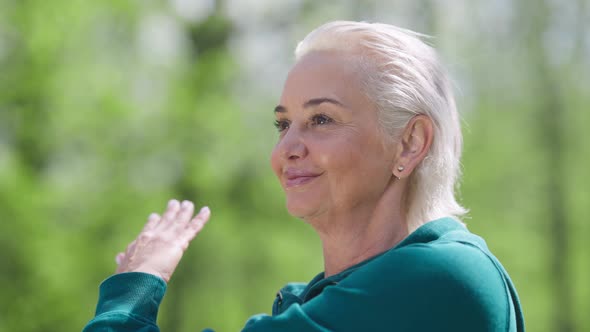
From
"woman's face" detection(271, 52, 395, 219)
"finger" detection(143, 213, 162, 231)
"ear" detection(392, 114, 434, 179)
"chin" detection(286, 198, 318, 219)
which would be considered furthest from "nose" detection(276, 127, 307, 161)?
"finger" detection(143, 213, 162, 231)

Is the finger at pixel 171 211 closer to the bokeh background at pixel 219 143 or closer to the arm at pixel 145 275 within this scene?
the arm at pixel 145 275

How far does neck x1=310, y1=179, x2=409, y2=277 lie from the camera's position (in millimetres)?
2070

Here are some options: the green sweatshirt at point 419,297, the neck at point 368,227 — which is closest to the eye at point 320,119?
the neck at point 368,227

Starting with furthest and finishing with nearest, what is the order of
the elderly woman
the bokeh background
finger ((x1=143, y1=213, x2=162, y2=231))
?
1. the bokeh background
2. finger ((x1=143, y1=213, x2=162, y2=231))
3. the elderly woman

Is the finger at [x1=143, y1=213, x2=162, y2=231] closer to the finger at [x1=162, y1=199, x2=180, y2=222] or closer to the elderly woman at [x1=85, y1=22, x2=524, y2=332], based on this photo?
the finger at [x1=162, y1=199, x2=180, y2=222]

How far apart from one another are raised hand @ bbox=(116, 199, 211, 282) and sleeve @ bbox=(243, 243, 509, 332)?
530 millimetres

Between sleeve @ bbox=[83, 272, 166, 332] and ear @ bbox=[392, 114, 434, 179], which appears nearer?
sleeve @ bbox=[83, 272, 166, 332]

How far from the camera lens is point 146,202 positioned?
→ 9.89 metres

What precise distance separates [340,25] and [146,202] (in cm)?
804

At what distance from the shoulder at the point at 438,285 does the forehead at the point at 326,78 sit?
20.3 inches

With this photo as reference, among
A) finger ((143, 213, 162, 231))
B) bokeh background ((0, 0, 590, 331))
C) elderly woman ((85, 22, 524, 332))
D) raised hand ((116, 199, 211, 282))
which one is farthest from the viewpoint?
bokeh background ((0, 0, 590, 331))

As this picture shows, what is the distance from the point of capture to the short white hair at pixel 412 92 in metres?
2.04

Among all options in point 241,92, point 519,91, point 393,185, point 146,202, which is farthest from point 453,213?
point 519,91

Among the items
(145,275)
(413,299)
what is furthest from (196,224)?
(413,299)
